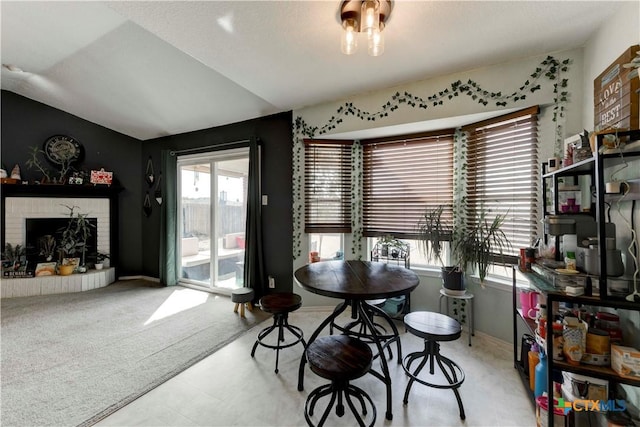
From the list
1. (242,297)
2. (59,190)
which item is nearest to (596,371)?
(242,297)

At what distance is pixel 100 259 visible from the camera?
14.8ft

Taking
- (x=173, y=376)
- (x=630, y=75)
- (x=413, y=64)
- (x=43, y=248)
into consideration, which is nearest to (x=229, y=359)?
(x=173, y=376)

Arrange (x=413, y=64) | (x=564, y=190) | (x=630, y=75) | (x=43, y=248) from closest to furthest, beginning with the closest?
(x=630, y=75)
(x=564, y=190)
(x=413, y=64)
(x=43, y=248)

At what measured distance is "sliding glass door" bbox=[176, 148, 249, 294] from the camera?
395 cm

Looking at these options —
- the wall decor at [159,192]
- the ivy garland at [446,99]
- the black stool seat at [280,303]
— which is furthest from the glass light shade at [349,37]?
the wall decor at [159,192]

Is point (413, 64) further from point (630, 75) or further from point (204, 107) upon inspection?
point (204, 107)

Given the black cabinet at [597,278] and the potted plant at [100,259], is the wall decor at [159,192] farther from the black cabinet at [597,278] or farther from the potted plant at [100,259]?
the black cabinet at [597,278]

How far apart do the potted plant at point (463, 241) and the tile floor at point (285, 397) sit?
699 mm

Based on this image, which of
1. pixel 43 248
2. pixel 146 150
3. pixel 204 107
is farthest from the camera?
pixel 146 150

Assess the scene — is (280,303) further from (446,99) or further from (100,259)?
(100,259)

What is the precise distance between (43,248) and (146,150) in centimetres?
220

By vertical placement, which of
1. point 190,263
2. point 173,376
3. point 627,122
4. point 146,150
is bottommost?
point 173,376

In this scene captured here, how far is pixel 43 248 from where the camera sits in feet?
13.7

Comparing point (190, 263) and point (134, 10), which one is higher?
point (134, 10)
